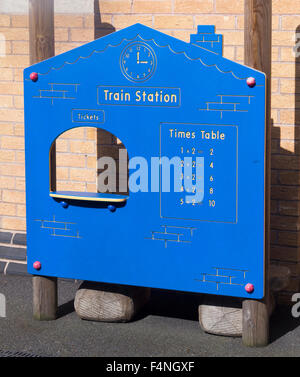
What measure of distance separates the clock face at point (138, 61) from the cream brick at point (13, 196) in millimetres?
1936

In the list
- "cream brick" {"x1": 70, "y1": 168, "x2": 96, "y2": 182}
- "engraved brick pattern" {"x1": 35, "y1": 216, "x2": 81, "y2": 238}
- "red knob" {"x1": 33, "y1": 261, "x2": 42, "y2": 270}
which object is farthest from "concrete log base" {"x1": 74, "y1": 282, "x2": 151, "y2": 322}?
"cream brick" {"x1": 70, "y1": 168, "x2": 96, "y2": 182}

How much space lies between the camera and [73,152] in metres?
5.98

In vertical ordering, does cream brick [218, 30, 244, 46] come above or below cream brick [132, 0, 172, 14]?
below

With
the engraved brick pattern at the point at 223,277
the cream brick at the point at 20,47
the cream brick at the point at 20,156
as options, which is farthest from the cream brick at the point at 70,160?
the engraved brick pattern at the point at 223,277

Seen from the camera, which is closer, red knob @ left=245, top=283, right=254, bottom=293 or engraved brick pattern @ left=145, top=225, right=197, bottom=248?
red knob @ left=245, top=283, right=254, bottom=293

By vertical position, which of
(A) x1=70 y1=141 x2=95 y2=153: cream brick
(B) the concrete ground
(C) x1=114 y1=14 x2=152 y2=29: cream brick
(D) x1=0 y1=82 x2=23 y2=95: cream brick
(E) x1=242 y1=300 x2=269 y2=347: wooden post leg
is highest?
(C) x1=114 y1=14 x2=152 y2=29: cream brick

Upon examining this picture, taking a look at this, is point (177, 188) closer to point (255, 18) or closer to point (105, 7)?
point (255, 18)

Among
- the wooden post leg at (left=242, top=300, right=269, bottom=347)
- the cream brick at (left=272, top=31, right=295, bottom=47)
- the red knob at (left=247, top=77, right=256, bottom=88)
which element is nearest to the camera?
the red knob at (left=247, top=77, right=256, bottom=88)

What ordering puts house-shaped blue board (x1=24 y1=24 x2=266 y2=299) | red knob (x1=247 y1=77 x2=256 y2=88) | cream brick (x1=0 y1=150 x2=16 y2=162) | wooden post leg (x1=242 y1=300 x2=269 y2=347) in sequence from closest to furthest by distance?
red knob (x1=247 y1=77 x2=256 y2=88), house-shaped blue board (x1=24 y1=24 x2=266 y2=299), wooden post leg (x1=242 y1=300 x2=269 y2=347), cream brick (x1=0 y1=150 x2=16 y2=162)

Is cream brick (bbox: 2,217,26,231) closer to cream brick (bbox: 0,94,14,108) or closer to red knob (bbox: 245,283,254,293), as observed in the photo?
cream brick (bbox: 0,94,14,108)

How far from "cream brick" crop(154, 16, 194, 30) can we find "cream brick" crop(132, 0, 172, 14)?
0.05 metres

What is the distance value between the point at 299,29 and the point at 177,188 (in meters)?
1.45

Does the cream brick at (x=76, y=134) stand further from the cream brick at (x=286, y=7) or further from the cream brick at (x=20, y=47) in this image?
the cream brick at (x=286, y=7)

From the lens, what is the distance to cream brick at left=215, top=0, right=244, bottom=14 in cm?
532
